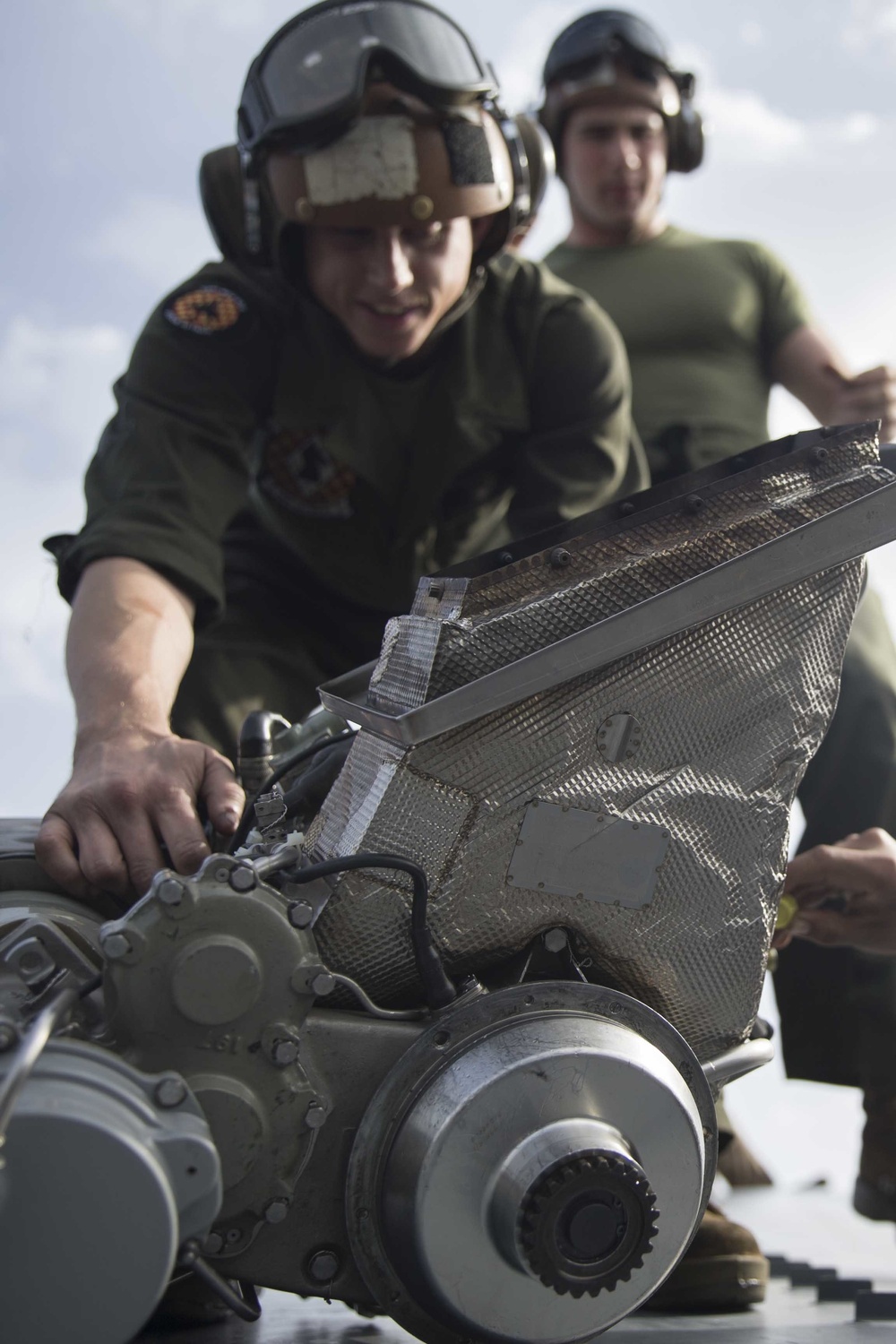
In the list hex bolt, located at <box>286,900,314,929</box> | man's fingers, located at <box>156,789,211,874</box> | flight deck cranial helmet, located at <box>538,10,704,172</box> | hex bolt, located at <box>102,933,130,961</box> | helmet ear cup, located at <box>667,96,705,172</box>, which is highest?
flight deck cranial helmet, located at <box>538,10,704,172</box>

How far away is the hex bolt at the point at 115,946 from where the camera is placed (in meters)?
1.10

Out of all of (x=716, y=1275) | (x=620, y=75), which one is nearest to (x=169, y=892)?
(x=716, y=1275)

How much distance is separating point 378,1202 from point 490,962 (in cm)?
23

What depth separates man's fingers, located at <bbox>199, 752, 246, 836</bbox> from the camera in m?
1.42

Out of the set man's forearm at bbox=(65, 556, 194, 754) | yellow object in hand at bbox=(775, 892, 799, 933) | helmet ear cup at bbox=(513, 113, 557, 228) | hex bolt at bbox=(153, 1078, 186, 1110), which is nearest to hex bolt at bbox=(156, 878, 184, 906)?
hex bolt at bbox=(153, 1078, 186, 1110)

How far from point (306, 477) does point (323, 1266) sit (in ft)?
5.05

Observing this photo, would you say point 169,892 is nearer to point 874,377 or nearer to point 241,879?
point 241,879

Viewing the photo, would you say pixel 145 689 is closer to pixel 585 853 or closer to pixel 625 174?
pixel 585 853

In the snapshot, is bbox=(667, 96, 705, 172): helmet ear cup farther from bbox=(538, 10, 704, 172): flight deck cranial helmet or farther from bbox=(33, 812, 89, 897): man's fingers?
bbox=(33, 812, 89, 897): man's fingers

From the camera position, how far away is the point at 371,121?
75.8 inches

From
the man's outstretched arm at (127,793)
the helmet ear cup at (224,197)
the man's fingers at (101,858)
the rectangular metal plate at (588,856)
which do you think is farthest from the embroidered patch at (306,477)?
the rectangular metal plate at (588,856)

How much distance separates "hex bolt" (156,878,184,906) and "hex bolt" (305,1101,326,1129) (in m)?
0.21

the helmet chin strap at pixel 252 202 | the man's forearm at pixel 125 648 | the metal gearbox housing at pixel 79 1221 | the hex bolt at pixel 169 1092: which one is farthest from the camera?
the helmet chin strap at pixel 252 202

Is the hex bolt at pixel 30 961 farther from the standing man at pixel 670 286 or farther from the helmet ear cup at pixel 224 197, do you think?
the standing man at pixel 670 286
